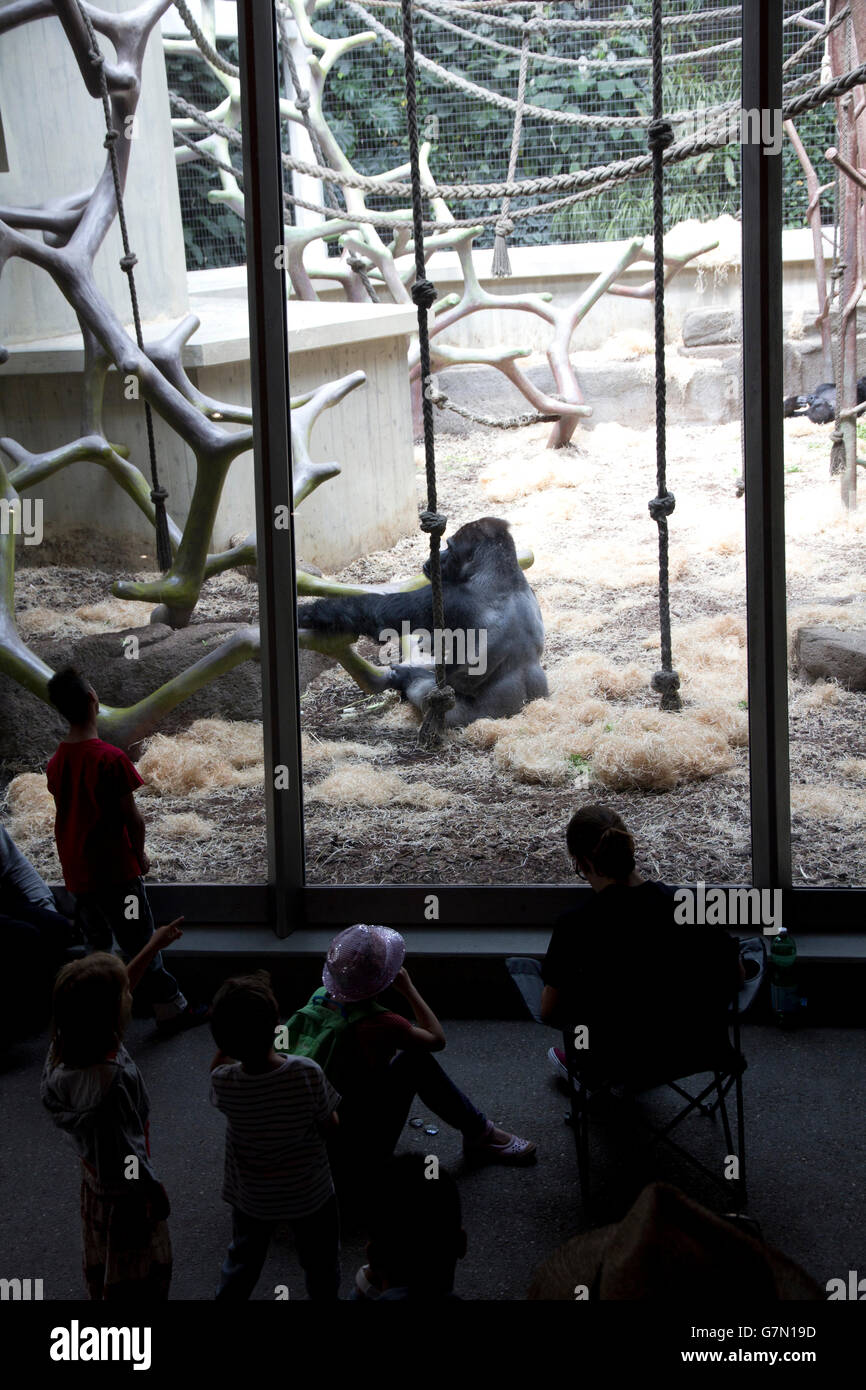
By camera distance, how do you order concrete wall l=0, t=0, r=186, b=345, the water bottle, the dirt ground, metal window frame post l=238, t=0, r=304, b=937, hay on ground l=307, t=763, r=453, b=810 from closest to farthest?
the water bottle
metal window frame post l=238, t=0, r=304, b=937
the dirt ground
hay on ground l=307, t=763, r=453, b=810
concrete wall l=0, t=0, r=186, b=345

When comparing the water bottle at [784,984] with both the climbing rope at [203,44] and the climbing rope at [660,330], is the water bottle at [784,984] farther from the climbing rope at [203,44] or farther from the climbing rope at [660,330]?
the climbing rope at [203,44]

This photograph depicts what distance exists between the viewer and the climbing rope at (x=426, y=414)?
296cm

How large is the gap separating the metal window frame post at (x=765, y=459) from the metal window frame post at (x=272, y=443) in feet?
3.82

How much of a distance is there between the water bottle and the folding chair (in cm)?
69

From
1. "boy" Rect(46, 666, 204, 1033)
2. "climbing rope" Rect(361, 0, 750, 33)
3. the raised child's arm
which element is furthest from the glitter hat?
"climbing rope" Rect(361, 0, 750, 33)

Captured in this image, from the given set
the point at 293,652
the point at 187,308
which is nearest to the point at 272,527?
the point at 293,652

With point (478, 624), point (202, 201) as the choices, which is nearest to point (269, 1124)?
point (478, 624)

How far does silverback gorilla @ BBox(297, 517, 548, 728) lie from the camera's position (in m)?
3.62

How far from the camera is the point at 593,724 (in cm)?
353

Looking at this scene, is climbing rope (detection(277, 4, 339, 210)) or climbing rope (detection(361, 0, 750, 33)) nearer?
climbing rope (detection(361, 0, 750, 33))

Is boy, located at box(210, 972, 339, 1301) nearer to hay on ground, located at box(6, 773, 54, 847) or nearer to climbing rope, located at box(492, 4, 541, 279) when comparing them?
hay on ground, located at box(6, 773, 54, 847)

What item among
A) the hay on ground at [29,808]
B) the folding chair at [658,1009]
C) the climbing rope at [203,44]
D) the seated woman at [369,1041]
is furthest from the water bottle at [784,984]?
the climbing rope at [203,44]

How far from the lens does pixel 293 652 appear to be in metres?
3.25

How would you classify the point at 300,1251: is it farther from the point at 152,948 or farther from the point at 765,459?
the point at 765,459
